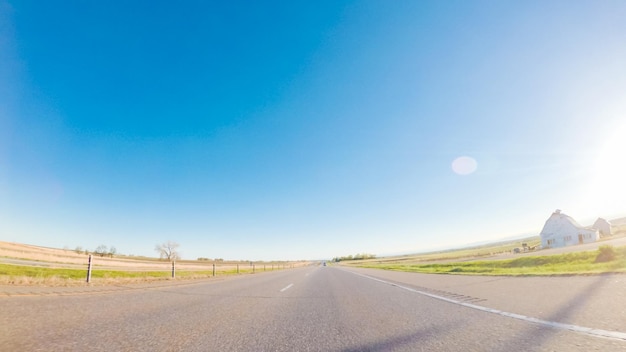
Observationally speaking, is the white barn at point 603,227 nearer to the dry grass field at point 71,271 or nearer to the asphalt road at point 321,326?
the dry grass field at point 71,271

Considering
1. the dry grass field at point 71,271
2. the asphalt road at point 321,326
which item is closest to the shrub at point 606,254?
the asphalt road at point 321,326

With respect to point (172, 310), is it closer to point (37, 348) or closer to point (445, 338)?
point (37, 348)

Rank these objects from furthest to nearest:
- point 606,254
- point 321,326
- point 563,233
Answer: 1. point 563,233
2. point 606,254
3. point 321,326

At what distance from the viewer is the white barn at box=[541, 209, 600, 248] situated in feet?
159

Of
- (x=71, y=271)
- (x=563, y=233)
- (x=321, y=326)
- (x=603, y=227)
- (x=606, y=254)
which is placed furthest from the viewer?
(x=603, y=227)

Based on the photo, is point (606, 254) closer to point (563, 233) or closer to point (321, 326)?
point (321, 326)

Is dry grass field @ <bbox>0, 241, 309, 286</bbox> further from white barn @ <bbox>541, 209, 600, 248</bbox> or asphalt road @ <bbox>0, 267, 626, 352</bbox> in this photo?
white barn @ <bbox>541, 209, 600, 248</bbox>

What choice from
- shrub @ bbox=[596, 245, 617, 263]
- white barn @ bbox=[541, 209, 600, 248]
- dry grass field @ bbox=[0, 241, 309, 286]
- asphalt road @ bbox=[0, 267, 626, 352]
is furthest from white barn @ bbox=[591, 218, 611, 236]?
asphalt road @ bbox=[0, 267, 626, 352]

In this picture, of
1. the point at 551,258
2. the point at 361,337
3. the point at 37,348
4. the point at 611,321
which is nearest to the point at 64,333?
the point at 37,348

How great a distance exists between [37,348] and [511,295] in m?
8.16

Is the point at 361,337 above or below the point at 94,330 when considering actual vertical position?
below

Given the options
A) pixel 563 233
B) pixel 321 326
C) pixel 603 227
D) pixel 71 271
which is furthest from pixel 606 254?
pixel 603 227

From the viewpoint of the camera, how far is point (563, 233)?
52.5 metres

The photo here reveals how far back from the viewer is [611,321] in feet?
11.1
